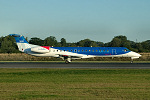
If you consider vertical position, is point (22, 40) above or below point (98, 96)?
above

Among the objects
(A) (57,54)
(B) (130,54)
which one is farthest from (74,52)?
(B) (130,54)

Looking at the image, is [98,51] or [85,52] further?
[85,52]

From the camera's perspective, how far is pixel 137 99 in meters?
12.4

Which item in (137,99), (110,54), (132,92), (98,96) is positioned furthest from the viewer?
(110,54)

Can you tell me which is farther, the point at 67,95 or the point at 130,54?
the point at 130,54

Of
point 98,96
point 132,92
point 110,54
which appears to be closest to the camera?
point 98,96

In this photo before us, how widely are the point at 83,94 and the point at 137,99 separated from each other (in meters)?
2.86

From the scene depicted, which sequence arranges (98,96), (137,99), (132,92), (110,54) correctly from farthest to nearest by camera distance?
(110,54) < (132,92) < (98,96) < (137,99)

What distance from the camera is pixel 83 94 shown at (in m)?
13.7

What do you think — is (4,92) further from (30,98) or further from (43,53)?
(43,53)

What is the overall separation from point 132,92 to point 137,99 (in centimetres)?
197

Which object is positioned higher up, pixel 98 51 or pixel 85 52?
pixel 98 51

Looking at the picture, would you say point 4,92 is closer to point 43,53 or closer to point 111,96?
point 111,96

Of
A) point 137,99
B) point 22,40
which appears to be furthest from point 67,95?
point 22,40
